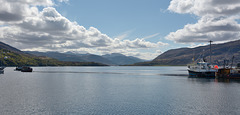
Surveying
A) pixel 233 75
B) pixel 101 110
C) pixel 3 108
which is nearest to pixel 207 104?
pixel 101 110

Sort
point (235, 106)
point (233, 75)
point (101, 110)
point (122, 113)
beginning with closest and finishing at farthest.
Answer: point (122, 113)
point (101, 110)
point (235, 106)
point (233, 75)

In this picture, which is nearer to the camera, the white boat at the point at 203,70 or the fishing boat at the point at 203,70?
the fishing boat at the point at 203,70

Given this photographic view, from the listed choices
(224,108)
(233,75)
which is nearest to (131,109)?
(224,108)

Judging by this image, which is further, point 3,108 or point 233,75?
point 233,75

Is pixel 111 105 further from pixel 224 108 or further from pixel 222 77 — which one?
pixel 222 77

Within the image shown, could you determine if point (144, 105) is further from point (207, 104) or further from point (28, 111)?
point (28, 111)

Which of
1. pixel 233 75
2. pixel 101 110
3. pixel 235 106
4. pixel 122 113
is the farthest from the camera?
pixel 233 75

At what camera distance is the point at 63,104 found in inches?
2077

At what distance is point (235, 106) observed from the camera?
49.8 m

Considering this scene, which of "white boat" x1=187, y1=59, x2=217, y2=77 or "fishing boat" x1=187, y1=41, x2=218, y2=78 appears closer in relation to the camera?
"fishing boat" x1=187, y1=41, x2=218, y2=78

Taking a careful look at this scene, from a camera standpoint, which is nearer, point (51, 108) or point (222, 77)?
point (51, 108)

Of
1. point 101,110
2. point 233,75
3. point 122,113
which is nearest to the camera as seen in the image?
point 122,113

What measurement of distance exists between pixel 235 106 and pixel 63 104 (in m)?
46.7

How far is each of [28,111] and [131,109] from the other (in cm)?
2475
